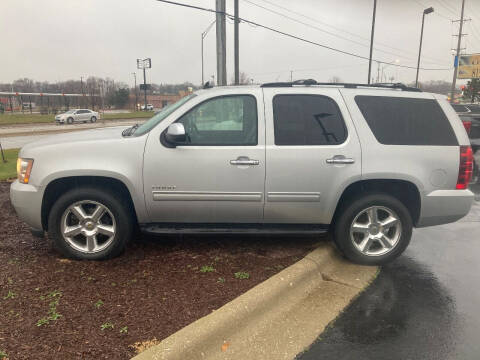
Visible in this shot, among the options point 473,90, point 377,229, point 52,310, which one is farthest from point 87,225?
point 473,90

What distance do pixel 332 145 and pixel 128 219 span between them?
2.22 metres

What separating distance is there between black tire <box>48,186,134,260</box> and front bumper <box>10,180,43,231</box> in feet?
0.45

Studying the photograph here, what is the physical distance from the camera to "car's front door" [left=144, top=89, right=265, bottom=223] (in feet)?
12.5

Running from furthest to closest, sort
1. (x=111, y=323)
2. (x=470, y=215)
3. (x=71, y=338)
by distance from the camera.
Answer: (x=470, y=215) < (x=111, y=323) < (x=71, y=338)

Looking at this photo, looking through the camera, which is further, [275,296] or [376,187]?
[376,187]

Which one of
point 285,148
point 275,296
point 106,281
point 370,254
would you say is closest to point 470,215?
point 370,254

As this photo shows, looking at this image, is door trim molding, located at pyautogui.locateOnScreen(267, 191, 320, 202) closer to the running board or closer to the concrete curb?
the running board

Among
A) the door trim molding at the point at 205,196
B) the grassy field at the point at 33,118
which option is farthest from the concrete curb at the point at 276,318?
the grassy field at the point at 33,118

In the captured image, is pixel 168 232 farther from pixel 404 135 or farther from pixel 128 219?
pixel 404 135

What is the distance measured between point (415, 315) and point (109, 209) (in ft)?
9.83

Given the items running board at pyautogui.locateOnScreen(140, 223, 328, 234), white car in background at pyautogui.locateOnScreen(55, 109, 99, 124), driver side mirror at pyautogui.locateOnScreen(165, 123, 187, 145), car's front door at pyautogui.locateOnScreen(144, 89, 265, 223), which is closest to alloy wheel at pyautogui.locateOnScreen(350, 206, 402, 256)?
running board at pyautogui.locateOnScreen(140, 223, 328, 234)

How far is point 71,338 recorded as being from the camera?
2.64m

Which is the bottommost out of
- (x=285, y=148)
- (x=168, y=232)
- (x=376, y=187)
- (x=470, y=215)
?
(x=470, y=215)

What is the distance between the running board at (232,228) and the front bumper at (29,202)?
1.03m
